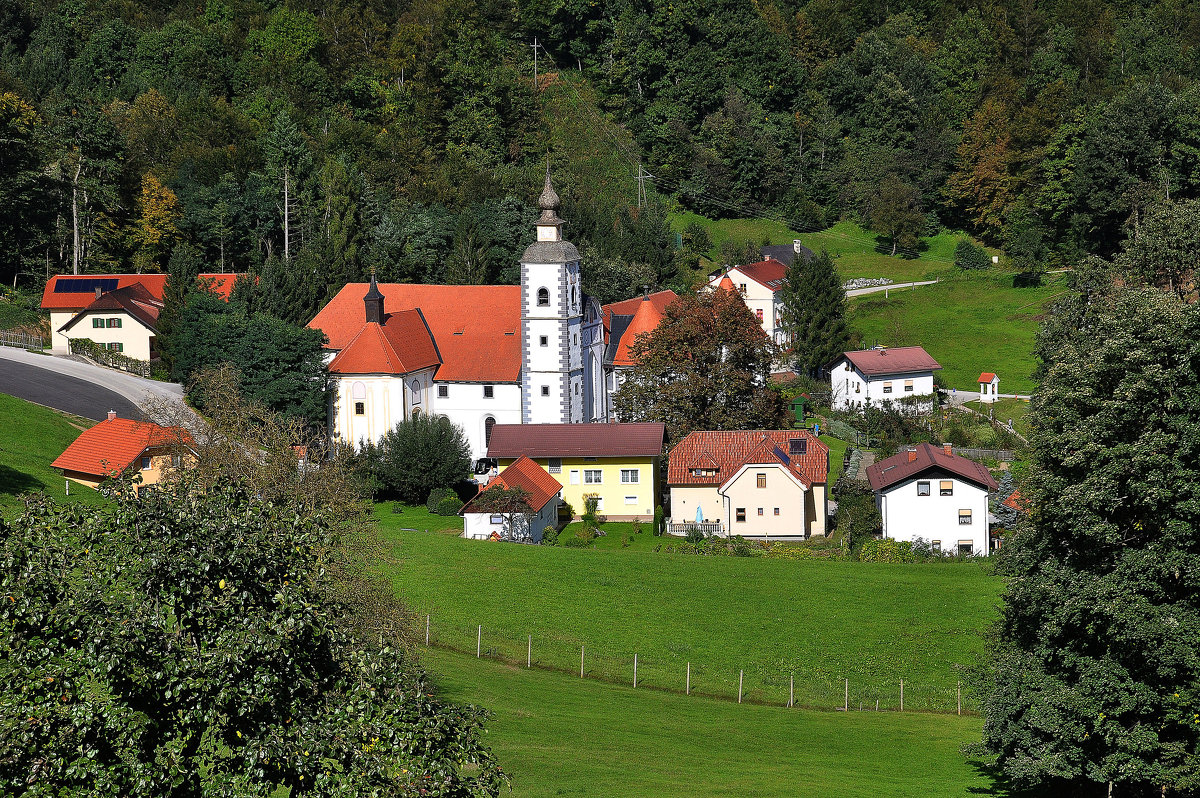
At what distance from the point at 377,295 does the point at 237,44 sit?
60924 millimetres

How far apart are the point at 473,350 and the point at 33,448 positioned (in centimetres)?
2160

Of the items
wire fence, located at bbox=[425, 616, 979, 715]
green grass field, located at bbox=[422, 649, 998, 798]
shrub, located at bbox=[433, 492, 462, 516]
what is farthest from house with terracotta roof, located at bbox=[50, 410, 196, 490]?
green grass field, located at bbox=[422, 649, 998, 798]

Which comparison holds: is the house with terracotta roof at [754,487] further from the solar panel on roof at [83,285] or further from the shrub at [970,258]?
the shrub at [970,258]

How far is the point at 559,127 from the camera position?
4451 inches

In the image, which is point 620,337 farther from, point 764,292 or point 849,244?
point 849,244

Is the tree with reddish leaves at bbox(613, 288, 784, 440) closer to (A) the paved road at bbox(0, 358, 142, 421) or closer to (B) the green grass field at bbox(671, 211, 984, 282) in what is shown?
(A) the paved road at bbox(0, 358, 142, 421)

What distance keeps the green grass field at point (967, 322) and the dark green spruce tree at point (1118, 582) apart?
5707 cm

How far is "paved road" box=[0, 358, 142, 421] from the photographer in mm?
57812

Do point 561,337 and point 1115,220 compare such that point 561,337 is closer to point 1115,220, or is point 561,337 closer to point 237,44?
point 1115,220

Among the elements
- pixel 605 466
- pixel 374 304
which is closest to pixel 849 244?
pixel 374 304

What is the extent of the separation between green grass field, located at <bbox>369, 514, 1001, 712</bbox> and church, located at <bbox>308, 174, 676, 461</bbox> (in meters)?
13.8

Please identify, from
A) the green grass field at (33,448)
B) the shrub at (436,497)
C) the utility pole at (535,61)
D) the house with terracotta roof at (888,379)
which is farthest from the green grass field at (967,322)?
the green grass field at (33,448)

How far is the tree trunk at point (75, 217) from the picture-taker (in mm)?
79269

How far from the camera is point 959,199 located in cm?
11006
